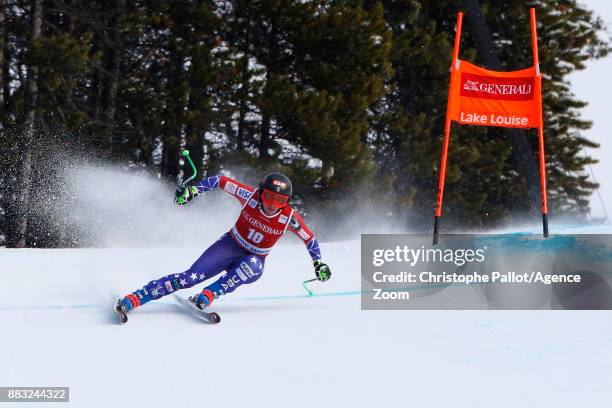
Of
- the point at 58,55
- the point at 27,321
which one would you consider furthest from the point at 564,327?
the point at 58,55

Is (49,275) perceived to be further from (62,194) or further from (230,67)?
(230,67)

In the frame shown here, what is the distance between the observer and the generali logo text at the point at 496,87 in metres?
8.41

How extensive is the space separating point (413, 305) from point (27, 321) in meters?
2.89

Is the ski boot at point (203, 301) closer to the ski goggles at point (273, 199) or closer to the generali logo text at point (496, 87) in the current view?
the ski goggles at point (273, 199)

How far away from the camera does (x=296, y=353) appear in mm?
4207

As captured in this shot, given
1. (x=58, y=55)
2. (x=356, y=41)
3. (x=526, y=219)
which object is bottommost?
(x=526, y=219)

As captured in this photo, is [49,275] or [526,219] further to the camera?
[526,219]

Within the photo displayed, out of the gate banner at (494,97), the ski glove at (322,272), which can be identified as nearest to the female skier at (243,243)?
the ski glove at (322,272)

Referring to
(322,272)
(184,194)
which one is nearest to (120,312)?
(184,194)

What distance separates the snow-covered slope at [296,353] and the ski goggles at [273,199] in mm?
835

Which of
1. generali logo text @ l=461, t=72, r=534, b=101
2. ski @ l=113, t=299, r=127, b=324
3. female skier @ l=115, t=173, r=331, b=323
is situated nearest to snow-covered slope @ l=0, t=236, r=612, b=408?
ski @ l=113, t=299, r=127, b=324

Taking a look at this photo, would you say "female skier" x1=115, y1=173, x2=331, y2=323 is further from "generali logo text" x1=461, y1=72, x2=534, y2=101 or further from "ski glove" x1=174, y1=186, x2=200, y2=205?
"generali logo text" x1=461, y1=72, x2=534, y2=101

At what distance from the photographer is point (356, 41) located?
14.7 metres

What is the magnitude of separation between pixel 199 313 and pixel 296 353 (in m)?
1.17
